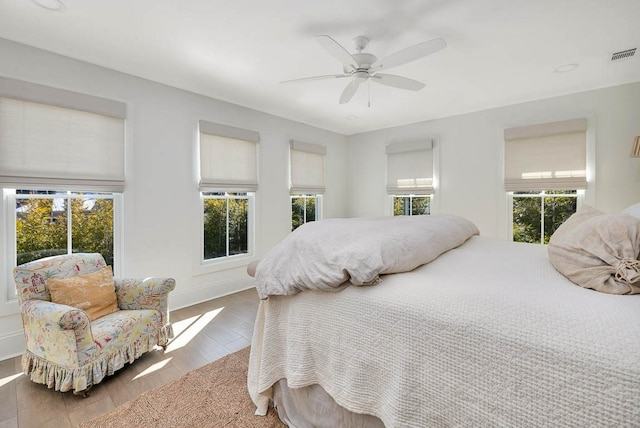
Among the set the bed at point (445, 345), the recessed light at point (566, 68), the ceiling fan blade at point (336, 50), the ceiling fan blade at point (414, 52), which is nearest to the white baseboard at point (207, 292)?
the bed at point (445, 345)

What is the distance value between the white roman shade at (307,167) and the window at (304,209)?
16cm

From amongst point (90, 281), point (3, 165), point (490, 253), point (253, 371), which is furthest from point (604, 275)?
point (3, 165)

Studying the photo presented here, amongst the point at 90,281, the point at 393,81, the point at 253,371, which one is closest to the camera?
the point at 253,371

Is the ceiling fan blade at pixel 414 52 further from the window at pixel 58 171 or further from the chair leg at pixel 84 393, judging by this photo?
the chair leg at pixel 84 393

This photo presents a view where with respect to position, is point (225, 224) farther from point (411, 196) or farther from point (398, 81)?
point (411, 196)

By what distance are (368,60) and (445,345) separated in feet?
7.19

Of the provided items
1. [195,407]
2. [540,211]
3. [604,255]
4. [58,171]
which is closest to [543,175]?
[540,211]

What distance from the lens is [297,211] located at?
502 cm

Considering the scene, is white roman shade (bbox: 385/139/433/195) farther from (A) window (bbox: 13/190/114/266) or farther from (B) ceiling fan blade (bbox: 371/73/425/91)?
(A) window (bbox: 13/190/114/266)

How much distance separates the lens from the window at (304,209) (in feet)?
16.3

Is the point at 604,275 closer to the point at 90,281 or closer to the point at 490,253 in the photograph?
the point at 490,253

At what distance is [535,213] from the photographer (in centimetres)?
399

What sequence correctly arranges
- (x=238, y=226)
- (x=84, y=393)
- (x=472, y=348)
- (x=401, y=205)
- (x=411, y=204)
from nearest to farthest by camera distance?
1. (x=472, y=348)
2. (x=84, y=393)
3. (x=238, y=226)
4. (x=411, y=204)
5. (x=401, y=205)

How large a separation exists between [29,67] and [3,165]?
86cm
